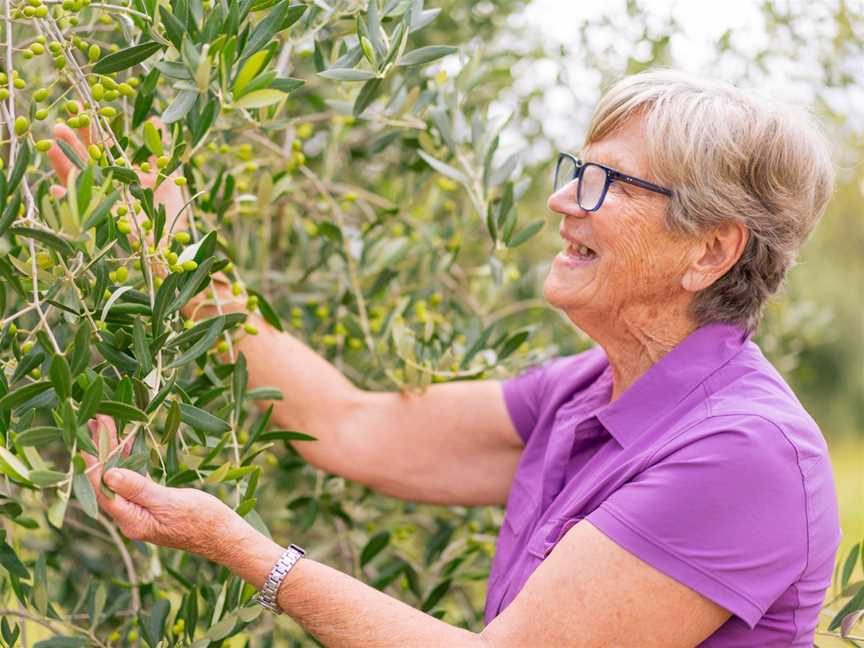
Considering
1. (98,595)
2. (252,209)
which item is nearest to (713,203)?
(252,209)

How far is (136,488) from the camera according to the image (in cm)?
161

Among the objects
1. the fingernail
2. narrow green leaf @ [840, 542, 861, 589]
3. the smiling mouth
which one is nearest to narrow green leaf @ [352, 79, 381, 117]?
the smiling mouth

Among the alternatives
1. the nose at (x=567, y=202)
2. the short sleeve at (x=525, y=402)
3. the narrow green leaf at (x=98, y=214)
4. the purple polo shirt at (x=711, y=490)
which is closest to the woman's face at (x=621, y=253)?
the nose at (x=567, y=202)

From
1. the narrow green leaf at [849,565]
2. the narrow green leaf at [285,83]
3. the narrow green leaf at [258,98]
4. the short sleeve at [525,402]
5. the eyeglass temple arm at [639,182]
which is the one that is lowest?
the narrow green leaf at [849,565]

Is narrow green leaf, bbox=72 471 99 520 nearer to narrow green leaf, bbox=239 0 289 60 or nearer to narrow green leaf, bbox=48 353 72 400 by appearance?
narrow green leaf, bbox=48 353 72 400

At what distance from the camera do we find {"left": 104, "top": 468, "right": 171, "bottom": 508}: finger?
158cm

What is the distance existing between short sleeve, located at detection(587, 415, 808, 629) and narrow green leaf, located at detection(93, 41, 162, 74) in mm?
1026

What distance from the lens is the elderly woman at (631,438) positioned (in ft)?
5.72

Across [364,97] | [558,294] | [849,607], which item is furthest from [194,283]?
[849,607]

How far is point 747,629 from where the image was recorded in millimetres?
1823

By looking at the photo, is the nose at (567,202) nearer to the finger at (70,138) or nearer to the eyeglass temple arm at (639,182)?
the eyeglass temple arm at (639,182)

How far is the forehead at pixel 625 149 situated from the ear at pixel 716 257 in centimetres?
19

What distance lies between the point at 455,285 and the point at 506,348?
521 millimetres

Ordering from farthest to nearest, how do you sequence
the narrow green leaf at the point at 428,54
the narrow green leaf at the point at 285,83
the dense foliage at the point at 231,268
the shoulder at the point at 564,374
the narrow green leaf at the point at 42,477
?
the shoulder at the point at 564,374 → the narrow green leaf at the point at 428,54 → the narrow green leaf at the point at 285,83 → the dense foliage at the point at 231,268 → the narrow green leaf at the point at 42,477
